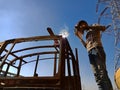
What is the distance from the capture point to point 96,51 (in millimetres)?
4766

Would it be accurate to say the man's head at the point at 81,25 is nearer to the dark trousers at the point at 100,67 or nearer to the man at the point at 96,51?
the man at the point at 96,51

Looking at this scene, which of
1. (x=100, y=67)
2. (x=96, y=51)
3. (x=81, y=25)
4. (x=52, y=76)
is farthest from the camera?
(x=81, y=25)

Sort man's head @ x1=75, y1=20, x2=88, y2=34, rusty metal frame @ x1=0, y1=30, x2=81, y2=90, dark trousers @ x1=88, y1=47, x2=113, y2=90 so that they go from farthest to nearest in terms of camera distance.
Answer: man's head @ x1=75, y1=20, x2=88, y2=34
dark trousers @ x1=88, y1=47, x2=113, y2=90
rusty metal frame @ x1=0, y1=30, x2=81, y2=90

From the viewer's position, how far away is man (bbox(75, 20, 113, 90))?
165 inches

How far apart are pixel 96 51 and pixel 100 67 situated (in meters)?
0.49

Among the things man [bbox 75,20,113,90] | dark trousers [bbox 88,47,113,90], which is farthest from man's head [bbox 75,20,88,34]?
dark trousers [bbox 88,47,113,90]

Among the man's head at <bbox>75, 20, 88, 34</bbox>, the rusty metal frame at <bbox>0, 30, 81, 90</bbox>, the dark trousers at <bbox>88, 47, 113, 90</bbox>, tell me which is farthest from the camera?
the man's head at <bbox>75, 20, 88, 34</bbox>

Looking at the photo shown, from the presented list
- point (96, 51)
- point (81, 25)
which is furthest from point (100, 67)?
point (81, 25)

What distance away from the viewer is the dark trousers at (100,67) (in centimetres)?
413

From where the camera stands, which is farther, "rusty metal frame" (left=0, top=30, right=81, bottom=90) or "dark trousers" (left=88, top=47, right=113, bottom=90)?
"dark trousers" (left=88, top=47, right=113, bottom=90)

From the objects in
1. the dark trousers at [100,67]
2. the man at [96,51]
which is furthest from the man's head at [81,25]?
the dark trousers at [100,67]

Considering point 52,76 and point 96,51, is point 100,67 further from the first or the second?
point 52,76

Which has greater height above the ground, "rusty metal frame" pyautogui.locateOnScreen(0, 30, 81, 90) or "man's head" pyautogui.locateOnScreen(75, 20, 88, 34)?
"man's head" pyautogui.locateOnScreen(75, 20, 88, 34)

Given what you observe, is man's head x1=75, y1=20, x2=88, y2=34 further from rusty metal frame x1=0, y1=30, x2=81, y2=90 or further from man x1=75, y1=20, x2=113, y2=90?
rusty metal frame x1=0, y1=30, x2=81, y2=90
